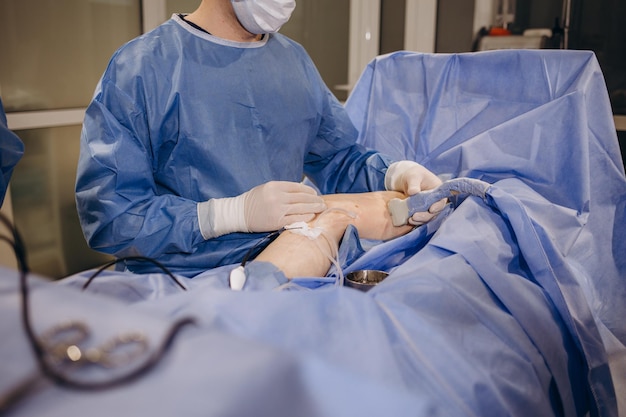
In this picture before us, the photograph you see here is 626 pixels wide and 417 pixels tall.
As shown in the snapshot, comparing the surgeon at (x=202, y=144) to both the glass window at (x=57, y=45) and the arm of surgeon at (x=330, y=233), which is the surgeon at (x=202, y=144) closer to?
the arm of surgeon at (x=330, y=233)

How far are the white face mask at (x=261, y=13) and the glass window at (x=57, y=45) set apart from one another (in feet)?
4.21

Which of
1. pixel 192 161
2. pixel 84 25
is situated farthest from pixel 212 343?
pixel 84 25

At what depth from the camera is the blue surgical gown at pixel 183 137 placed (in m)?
1.25

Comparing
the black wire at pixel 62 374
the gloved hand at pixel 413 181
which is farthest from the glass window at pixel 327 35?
the black wire at pixel 62 374

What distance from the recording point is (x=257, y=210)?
124cm

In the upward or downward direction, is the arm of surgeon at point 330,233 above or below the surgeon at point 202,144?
below

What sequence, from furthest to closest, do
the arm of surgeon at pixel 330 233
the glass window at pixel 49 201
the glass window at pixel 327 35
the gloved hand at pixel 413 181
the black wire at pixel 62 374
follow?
the glass window at pixel 327 35, the glass window at pixel 49 201, the gloved hand at pixel 413 181, the arm of surgeon at pixel 330 233, the black wire at pixel 62 374

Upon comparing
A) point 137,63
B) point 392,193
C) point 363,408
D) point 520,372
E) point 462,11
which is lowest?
point 520,372

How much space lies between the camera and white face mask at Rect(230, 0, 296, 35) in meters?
1.39

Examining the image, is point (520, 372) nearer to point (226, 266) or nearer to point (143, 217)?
point (226, 266)

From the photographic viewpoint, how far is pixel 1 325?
49 cm

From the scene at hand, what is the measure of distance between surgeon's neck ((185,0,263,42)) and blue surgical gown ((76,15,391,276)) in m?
0.03

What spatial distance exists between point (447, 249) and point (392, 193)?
47cm

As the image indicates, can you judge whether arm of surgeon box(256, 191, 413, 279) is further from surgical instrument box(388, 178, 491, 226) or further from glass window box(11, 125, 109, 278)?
glass window box(11, 125, 109, 278)
